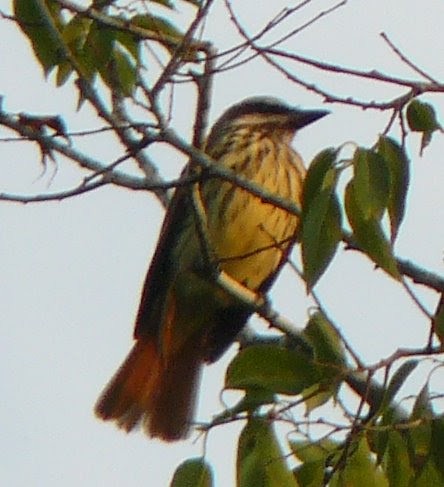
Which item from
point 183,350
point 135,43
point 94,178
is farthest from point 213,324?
point 94,178

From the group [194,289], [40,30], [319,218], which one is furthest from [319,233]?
[194,289]

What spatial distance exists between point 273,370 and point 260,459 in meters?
0.25

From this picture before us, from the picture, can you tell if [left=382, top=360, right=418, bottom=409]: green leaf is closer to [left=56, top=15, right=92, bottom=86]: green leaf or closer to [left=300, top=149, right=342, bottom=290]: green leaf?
[left=300, top=149, right=342, bottom=290]: green leaf

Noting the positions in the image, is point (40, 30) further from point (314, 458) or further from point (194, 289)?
point (194, 289)

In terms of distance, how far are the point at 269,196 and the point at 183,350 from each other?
2511 millimetres

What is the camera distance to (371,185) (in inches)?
122

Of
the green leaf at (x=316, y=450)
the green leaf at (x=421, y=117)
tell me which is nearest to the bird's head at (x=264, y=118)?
the green leaf at (x=316, y=450)

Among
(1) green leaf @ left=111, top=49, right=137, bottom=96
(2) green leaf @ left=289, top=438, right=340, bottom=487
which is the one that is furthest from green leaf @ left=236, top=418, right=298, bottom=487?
(1) green leaf @ left=111, top=49, right=137, bottom=96

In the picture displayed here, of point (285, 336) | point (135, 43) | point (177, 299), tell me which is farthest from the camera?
point (177, 299)

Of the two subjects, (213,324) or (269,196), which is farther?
(213,324)

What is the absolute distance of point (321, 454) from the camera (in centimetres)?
339

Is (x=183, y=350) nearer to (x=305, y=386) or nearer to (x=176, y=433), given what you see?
(x=176, y=433)

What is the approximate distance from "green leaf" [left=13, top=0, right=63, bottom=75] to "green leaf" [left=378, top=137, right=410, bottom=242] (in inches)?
44.0

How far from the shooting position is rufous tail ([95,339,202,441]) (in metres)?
5.97
